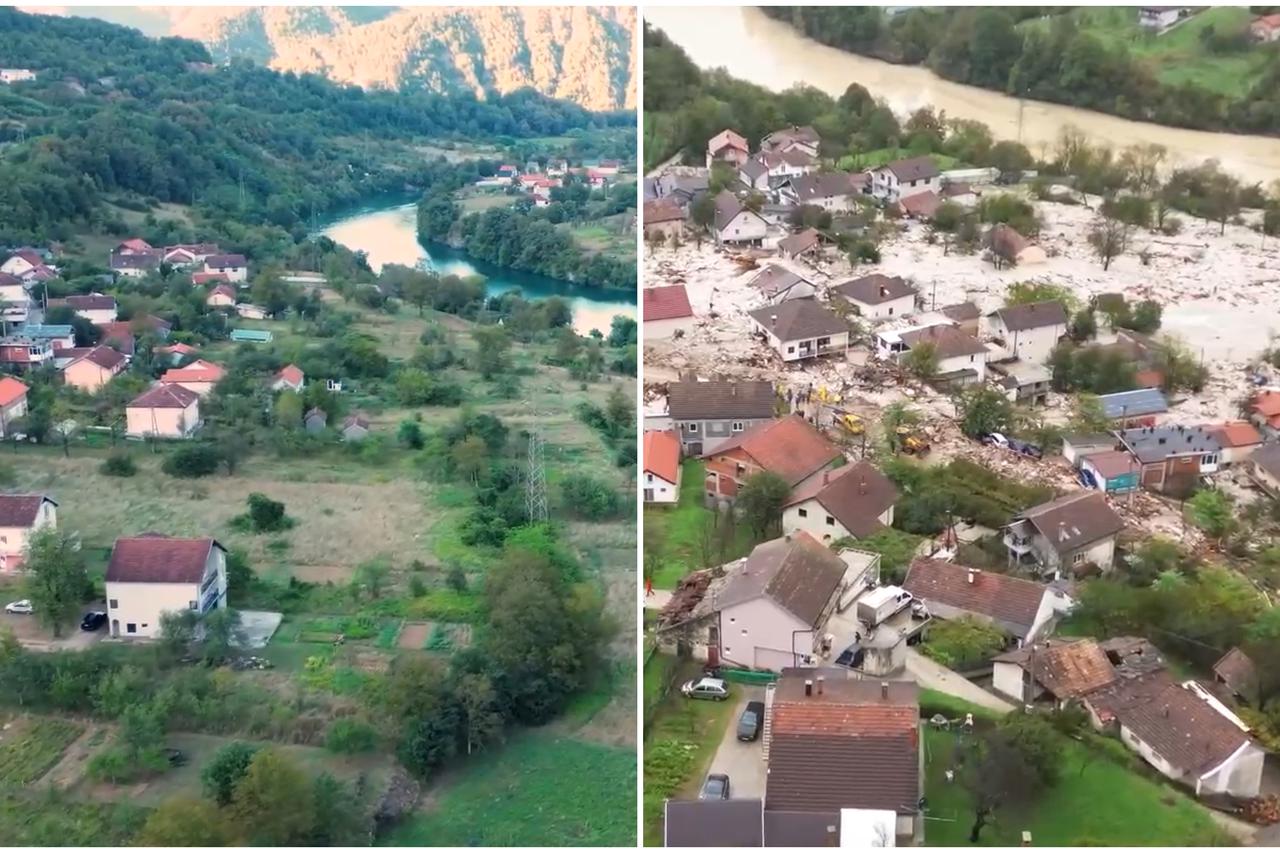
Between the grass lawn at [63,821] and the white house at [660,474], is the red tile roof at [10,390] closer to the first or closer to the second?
the grass lawn at [63,821]

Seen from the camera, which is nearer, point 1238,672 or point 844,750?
point 844,750

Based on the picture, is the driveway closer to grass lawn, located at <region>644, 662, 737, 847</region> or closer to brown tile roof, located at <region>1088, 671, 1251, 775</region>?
grass lawn, located at <region>644, 662, 737, 847</region>

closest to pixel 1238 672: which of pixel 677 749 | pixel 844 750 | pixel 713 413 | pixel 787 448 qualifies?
pixel 844 750

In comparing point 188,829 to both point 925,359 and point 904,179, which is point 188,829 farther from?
point 904,179

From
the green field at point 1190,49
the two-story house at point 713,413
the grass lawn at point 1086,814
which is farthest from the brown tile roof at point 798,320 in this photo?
the green field at point 1190,49

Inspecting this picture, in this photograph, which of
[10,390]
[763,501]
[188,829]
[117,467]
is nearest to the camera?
[188,829]

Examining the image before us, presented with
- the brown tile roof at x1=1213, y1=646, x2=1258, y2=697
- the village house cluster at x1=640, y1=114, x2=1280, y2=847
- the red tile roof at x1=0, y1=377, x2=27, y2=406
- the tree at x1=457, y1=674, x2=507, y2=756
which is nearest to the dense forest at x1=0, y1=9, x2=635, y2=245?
the red tile roof at x1=0, y1=377, x2=27, y2=406

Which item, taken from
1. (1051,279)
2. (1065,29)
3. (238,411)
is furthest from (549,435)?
(1065,29)
